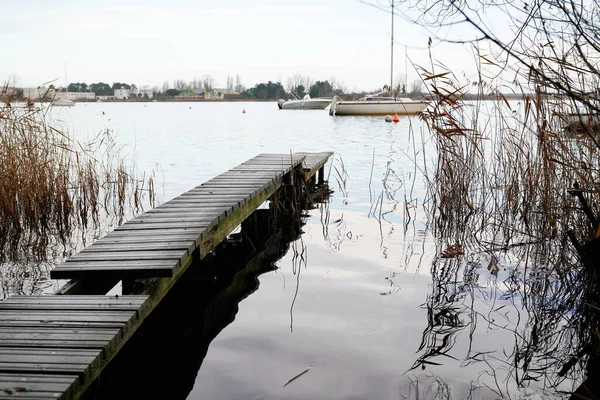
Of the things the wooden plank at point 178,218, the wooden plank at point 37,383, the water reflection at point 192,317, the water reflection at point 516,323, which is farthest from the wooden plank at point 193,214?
the wooden plank at point 37,383

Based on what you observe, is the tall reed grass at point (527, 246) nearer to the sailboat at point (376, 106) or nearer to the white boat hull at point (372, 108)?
the sailboat at point (376, 106)

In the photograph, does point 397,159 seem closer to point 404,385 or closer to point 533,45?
point 533,45

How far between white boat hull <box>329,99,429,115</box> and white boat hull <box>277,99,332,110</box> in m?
18.1

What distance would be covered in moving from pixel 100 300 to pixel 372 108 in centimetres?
3413

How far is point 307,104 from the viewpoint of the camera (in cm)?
5831

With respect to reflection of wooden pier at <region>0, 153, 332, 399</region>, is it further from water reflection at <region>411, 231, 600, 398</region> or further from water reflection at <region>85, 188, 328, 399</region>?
water reflection at <region>411, 231, 600, 398</region>

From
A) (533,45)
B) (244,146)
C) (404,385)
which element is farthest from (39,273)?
(244,146)

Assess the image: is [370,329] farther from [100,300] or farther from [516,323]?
[100,300]

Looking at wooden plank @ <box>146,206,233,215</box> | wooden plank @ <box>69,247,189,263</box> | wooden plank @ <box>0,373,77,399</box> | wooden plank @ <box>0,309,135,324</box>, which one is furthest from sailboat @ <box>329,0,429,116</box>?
wooden plank @ <box>0,373,77,399</box>

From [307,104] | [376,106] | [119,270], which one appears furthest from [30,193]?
[307,104]

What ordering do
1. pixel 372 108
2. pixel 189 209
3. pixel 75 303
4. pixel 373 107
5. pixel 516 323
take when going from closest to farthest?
pixel 75 303 → pixel 516 323 → pixel 189 209 → pixel 373 107 → pixel 372 108

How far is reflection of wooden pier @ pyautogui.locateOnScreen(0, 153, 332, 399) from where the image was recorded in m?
2.27

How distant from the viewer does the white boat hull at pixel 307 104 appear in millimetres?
56969

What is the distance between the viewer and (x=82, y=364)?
7.54 feet
